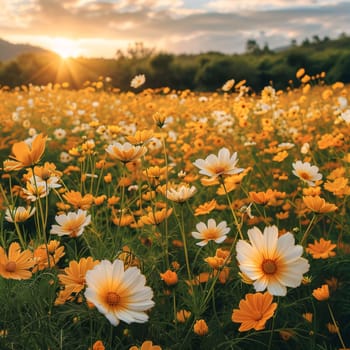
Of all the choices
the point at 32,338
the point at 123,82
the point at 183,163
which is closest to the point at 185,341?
the point at 32,338

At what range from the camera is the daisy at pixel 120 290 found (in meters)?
0.65

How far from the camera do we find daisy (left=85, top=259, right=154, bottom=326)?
2.15 ft

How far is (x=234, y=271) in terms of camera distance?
1272mm

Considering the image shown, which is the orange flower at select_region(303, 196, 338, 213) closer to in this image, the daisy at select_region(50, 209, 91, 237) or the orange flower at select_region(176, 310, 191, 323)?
the orange flower at select_region(176, 310, 191, 323)

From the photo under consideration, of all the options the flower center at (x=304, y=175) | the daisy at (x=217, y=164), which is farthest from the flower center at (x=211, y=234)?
the flower center at (x=304, y=175)

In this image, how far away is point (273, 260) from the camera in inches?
29.1

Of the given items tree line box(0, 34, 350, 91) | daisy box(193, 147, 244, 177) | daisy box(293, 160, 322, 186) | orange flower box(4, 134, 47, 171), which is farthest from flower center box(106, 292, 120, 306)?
tree line box(0, 34, 350, 91)

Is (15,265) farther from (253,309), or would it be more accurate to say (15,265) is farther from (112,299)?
(253,309)

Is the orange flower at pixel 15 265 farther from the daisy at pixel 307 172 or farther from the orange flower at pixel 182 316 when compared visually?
the daisy at pixel 307 172

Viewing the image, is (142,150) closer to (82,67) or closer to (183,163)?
(183,163)

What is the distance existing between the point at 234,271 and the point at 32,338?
1.96 feet

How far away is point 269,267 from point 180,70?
13910 millimetres

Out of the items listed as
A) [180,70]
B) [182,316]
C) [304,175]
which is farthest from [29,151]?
[180,70]

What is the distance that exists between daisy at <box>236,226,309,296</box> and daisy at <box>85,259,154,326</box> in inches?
6.3
